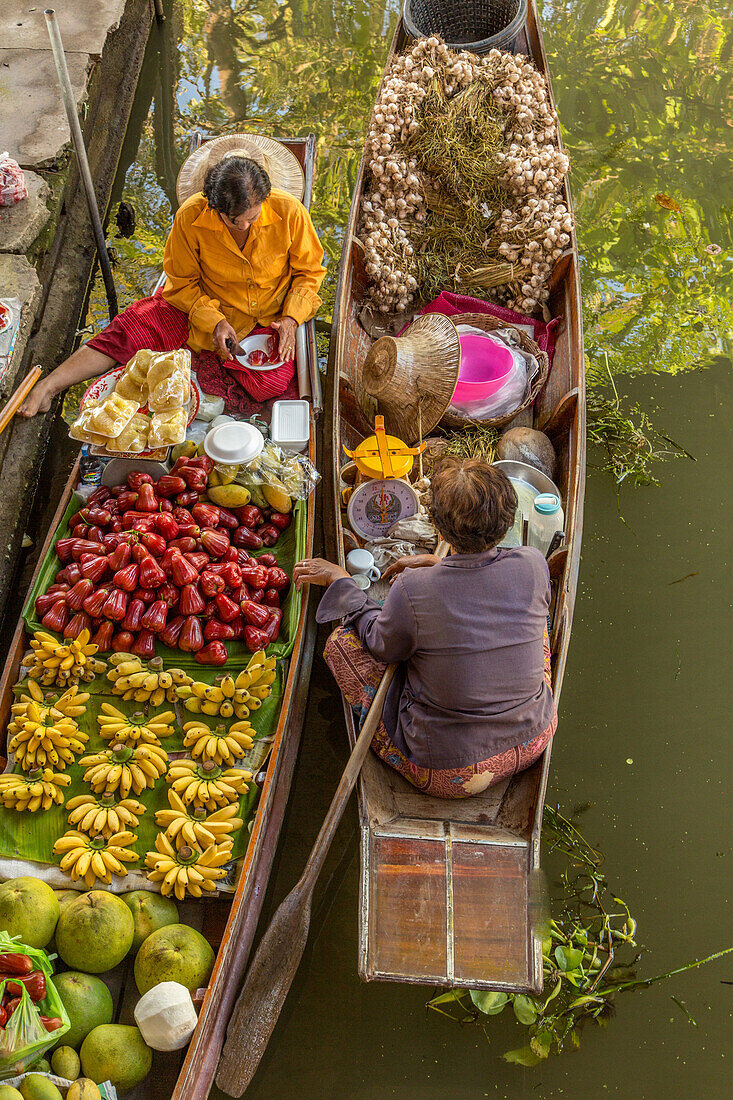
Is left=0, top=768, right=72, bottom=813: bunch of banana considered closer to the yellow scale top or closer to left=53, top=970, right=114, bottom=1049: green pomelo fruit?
left=53, top=970, right=114, bottom=1049: green pomelo fruit

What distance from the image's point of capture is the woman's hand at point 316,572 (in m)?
2.89

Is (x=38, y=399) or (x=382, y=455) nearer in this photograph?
(x=382, y=455)

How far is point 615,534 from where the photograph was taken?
414cm

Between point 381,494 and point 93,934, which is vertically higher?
point 381,494

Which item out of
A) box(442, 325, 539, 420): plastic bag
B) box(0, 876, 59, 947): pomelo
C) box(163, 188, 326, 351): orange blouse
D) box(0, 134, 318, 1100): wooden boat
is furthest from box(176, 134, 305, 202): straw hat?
box(0, 876, 59, 947): pomelo

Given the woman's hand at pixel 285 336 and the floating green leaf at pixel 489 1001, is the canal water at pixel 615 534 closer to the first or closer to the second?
the floating green leaf at pixel 489 1001

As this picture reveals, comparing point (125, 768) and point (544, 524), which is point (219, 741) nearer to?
point (125, 768)

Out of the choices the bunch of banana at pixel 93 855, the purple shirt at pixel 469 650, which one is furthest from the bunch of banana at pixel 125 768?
the purple shirt at pixel 469 650

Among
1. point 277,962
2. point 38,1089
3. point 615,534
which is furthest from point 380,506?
point 38,1089

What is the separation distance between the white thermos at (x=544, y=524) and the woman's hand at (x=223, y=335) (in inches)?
63.5

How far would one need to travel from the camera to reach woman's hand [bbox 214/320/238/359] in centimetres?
364

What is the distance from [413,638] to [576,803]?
1532 millimetres

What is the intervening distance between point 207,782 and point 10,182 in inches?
138

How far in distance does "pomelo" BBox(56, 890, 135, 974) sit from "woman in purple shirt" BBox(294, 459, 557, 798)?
1.02 meters
